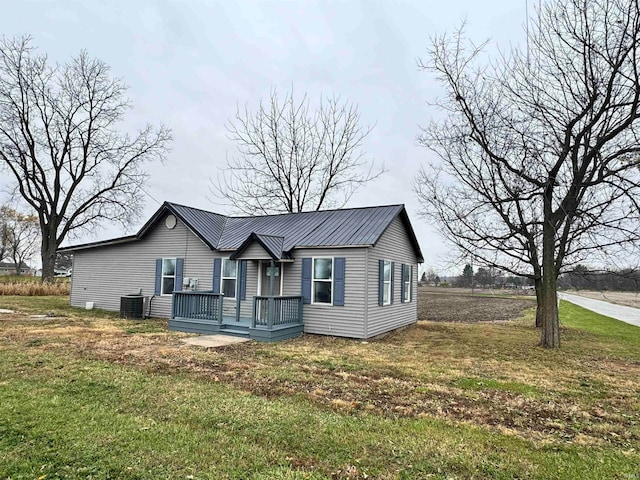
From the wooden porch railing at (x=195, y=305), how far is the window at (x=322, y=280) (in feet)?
9.87

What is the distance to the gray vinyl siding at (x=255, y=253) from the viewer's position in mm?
10992

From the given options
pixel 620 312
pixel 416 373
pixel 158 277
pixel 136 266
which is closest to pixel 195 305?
pixel 158 277

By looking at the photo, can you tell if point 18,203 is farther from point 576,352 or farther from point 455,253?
point 576,352

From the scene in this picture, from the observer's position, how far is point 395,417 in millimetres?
4727

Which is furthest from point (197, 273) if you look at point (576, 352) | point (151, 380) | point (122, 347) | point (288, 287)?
point (576, 352)

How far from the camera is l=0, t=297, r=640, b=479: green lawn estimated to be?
11.4 ft

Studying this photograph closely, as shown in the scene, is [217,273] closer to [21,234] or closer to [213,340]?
[213,340]

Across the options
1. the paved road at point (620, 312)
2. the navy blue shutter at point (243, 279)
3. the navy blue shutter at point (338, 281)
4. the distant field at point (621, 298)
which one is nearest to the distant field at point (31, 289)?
the navy blue shutter at point (243, 279)

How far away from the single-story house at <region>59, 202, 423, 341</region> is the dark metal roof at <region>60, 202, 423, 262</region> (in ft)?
0.14

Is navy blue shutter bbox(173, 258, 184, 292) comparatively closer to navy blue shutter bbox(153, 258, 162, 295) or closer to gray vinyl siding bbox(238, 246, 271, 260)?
navy blue shutter bbox(153, 258, 162, 295)

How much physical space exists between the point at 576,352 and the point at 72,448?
11152mm

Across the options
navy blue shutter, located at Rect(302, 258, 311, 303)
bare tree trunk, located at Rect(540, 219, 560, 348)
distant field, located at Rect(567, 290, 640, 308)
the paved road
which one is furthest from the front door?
distant field, located at Rect(567, 290, 640, 308)

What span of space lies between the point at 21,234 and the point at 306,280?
55035mm

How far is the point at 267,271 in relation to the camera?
12156mm
